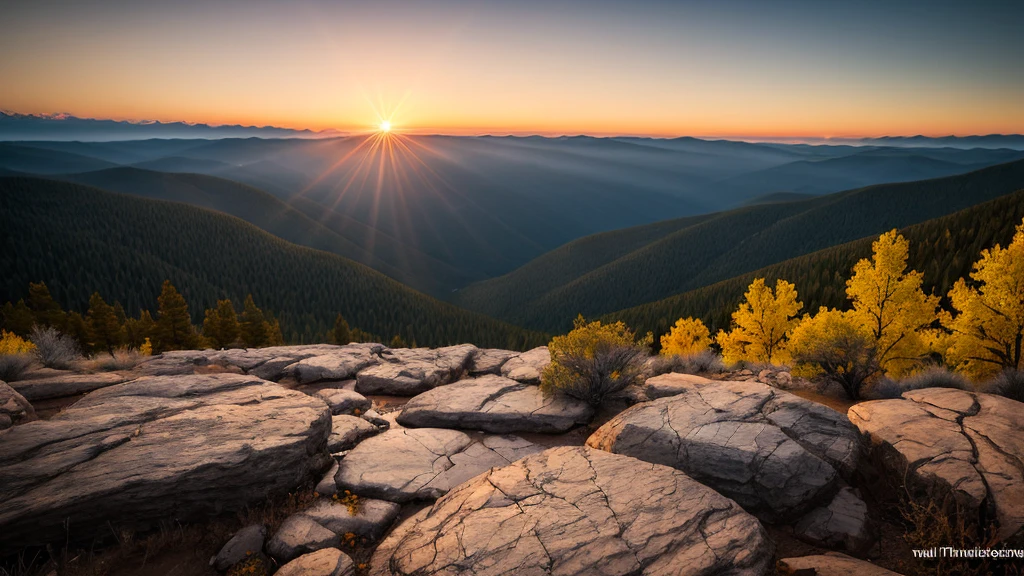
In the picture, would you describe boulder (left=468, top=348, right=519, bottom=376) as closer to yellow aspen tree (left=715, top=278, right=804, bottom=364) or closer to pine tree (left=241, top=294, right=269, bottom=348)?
yellow aspen tree (left=715, top=278, right=804, bottom=364)

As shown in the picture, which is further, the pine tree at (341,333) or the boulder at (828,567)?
the pine tree at (341,333)

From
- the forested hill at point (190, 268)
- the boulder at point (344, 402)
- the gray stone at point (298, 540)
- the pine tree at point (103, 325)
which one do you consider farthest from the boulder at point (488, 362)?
the forested hill at point (190, 268)

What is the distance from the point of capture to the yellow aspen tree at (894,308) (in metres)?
15.8

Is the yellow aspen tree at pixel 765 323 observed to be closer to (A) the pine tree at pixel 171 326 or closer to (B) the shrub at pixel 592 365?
(B) the shrub at pixel 592 365

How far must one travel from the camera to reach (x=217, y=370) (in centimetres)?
1606

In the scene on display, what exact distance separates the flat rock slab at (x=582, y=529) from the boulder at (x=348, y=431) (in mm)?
3713

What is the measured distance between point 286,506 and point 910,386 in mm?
17101

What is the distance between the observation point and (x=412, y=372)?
16.5 m

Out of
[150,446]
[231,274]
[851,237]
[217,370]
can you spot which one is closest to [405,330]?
[231,274]

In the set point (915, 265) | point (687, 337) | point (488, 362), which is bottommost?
point (687, 337)

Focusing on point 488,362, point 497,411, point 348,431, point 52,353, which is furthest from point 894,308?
point 52,353

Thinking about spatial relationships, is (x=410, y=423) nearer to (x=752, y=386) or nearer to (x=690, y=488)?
→ (x=690, y=488)

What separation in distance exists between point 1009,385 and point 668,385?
8730mm

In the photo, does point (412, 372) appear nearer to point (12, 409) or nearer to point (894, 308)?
point (12, 409)
